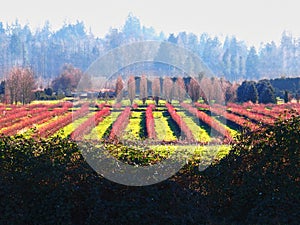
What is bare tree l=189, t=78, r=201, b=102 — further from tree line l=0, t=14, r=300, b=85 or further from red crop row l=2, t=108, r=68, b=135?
tree line l=0, t=14, r=300, b=85

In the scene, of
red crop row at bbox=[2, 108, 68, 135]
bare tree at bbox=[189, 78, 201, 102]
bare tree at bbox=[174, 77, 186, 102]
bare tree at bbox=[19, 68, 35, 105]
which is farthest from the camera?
bare tree at bbox=[174, 77, 186, 102]

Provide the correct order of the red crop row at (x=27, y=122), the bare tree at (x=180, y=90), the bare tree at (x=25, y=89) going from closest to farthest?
1. the red crop row at (x=27, y=122)
2. the bare tree at (x=25, y=89)
3. the bare tree at (x=180, y=90)

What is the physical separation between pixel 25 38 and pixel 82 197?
96620 millimetres

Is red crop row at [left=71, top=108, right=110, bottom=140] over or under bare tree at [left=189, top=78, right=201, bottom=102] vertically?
under

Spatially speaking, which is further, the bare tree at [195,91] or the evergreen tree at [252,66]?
the evergreen tree at [252,66]

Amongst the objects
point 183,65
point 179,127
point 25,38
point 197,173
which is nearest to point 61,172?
point 197,173

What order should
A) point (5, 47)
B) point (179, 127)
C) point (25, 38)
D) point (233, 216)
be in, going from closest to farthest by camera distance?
1. point (233, 216)
2. point (179, 127)
3. point (5, 47)
4. point (25, 38)

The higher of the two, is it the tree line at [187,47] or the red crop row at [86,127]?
the tree line at [187,47]

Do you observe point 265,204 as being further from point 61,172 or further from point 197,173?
point 61,172

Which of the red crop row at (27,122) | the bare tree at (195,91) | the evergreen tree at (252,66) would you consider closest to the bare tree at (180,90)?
the bare tree at (195,91)

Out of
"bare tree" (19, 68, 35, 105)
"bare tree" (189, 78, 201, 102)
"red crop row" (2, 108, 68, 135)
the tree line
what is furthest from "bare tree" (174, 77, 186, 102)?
the tree line

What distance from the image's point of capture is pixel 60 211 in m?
4.71

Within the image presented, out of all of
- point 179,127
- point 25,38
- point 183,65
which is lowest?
point 179,127

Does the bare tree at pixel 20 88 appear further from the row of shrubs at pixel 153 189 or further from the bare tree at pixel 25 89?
the row of shrubs at pixel 153 189
